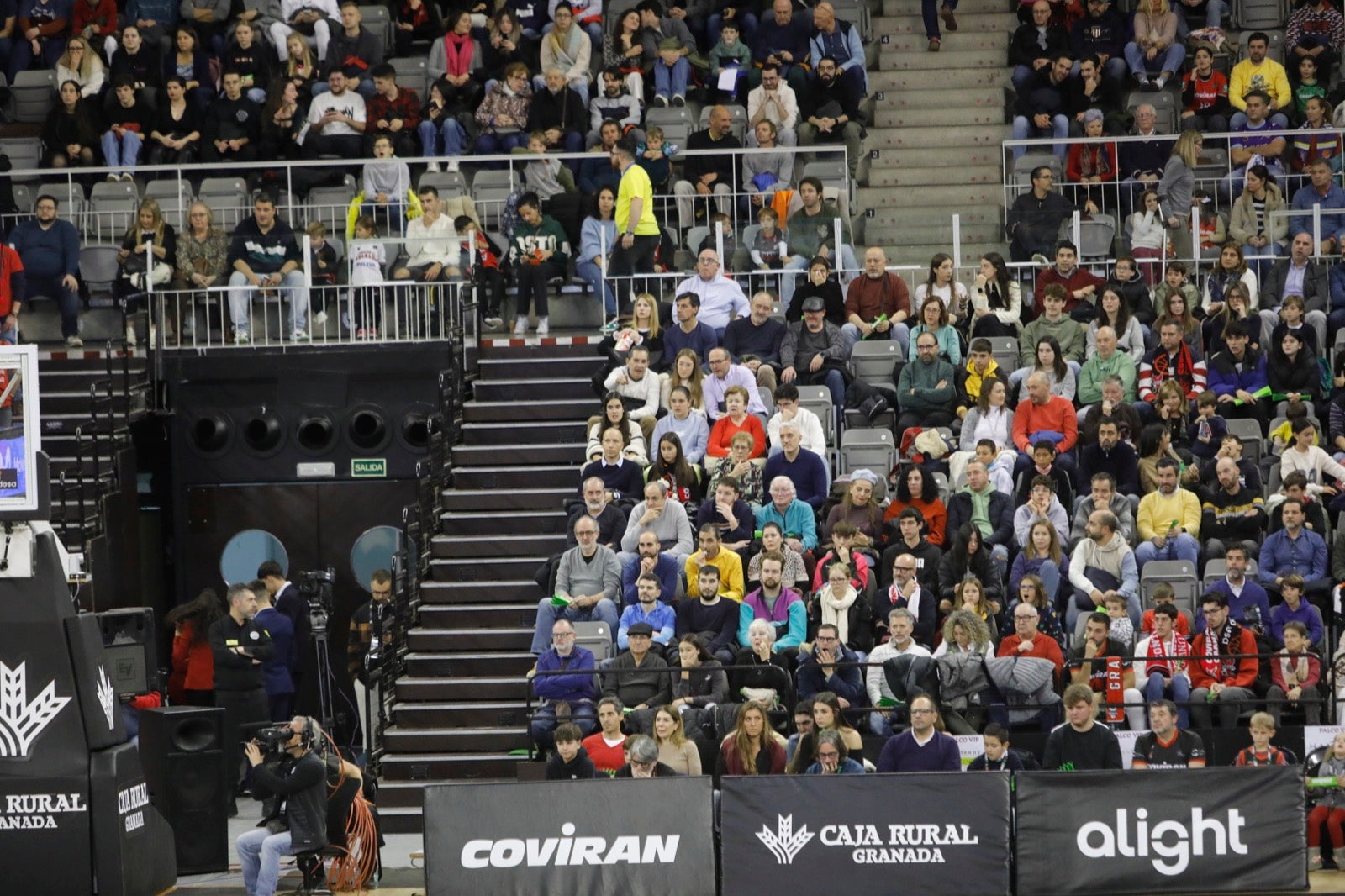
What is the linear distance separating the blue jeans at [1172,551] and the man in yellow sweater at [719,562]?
10.2 feet

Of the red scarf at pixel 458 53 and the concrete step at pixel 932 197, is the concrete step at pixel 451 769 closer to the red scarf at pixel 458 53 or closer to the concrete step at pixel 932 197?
the concrete step at pixel 932 197

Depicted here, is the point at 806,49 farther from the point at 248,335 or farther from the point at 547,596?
the point at 547,596

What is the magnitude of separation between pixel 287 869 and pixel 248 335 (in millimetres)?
7262

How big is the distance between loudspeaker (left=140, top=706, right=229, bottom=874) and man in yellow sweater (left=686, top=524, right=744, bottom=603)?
3.84m

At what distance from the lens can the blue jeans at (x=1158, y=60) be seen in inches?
978

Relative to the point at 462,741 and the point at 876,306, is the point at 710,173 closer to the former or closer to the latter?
the point at 876,306

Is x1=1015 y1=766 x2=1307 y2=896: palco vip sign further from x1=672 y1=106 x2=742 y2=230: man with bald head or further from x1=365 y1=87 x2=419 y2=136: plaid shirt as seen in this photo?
x1=365 y1=87 x2=419 y2=136: plaid shirt

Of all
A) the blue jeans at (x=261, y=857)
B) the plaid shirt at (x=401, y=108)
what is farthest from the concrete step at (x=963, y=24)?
the blue jeans at (x=261, y=857)

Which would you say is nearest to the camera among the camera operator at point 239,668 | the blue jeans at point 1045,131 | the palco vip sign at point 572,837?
the palco vip sign at point 572,837

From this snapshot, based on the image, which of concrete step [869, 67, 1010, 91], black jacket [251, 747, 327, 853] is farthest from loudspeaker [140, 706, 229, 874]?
concrete step [869, 67, 1010, 91]

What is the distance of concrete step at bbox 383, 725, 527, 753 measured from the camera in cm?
1875

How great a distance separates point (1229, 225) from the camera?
22.7 m

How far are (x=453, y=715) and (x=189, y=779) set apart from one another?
2.98 metres

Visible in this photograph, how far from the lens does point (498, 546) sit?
20.5 metres
